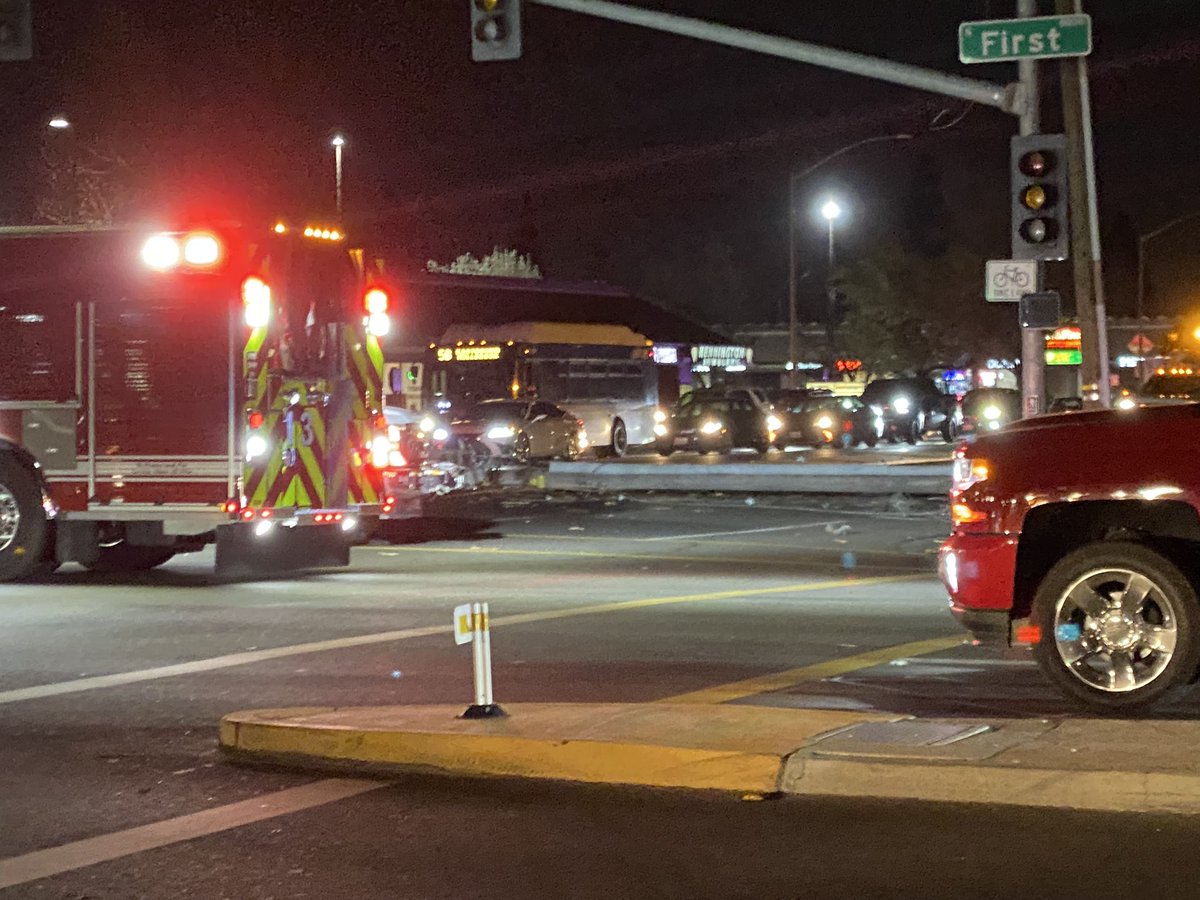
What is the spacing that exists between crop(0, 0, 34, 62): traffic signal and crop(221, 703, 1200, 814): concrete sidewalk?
38.7 feet

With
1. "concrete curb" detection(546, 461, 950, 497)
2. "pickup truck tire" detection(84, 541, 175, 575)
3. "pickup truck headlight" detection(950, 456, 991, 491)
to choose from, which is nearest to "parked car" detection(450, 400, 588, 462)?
"concrete curb" detection(546, 461, 950, 497)

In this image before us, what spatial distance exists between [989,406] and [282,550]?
30.3 metres

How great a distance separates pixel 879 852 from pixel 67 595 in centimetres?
1038

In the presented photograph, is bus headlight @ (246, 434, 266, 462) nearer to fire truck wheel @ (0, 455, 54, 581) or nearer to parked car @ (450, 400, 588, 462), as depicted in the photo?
fire truck wheel @ (0, 455, 54, 581)

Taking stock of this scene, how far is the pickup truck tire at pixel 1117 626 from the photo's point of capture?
9.16 m

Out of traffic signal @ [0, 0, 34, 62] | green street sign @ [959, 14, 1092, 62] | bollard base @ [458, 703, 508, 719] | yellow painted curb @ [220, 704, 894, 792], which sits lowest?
yellow painted curb @ [220, 704, 894, 792]

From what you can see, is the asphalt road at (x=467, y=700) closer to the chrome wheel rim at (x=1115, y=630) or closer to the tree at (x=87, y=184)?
the chrome wheel rim at (x=1115, y=630)

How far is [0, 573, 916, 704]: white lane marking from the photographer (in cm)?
1111

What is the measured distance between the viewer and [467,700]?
10336mm

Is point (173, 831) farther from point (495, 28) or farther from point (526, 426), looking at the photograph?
point (526, 426)

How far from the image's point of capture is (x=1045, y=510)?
9.49 m

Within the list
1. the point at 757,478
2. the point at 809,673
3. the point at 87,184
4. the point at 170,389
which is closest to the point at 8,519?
the point at 170,389

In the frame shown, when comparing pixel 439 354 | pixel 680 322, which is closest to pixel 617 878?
pixel 439 354

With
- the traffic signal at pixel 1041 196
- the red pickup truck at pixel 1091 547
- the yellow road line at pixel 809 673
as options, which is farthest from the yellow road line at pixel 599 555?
the red pickup truck at pixel 1091 547
